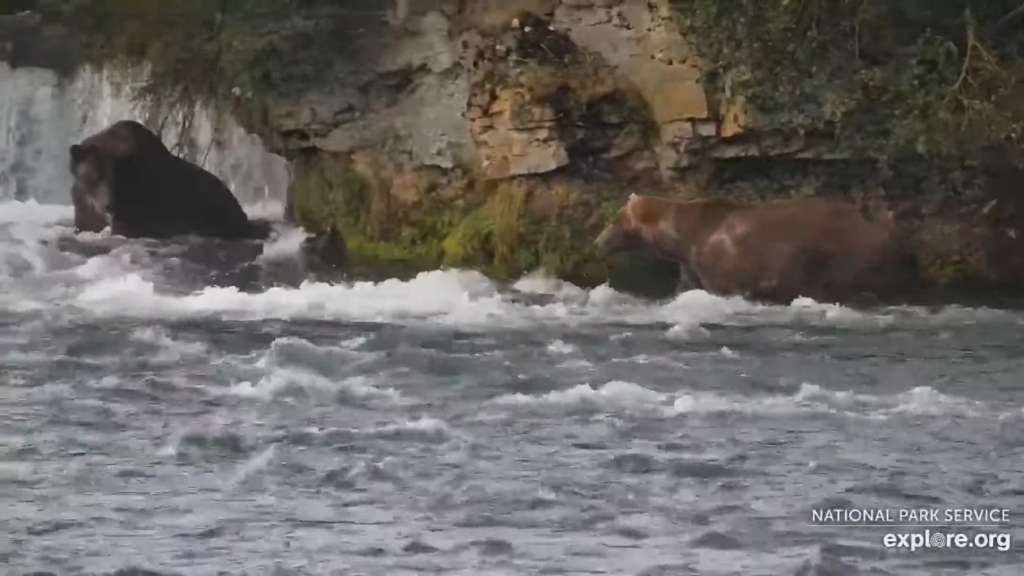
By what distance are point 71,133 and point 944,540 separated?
229 centimetres

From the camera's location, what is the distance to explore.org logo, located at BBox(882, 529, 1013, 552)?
2.17 m

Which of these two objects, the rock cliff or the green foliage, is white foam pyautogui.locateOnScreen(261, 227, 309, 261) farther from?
the green foliage

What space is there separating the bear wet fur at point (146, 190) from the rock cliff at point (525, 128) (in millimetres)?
205

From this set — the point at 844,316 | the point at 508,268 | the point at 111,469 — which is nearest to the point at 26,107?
the point at 111,469

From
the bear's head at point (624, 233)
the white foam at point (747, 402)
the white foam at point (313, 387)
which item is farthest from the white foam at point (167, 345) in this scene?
the bear's head at point (624, 233)

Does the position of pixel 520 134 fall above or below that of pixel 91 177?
above

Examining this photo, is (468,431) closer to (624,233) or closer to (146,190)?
(624,233)

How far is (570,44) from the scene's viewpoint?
3266mm

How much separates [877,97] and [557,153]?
89cm

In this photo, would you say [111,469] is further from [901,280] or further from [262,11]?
[901,280]

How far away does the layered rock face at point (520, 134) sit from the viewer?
301cm

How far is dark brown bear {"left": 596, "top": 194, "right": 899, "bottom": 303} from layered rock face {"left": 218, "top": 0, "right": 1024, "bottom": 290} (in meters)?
0.10

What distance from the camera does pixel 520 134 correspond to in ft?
10.7

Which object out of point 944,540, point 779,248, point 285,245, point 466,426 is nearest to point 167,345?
point 285,245
